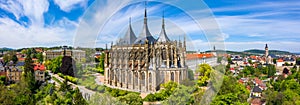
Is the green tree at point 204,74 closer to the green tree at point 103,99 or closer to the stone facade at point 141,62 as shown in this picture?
the stone facade at point 141,62

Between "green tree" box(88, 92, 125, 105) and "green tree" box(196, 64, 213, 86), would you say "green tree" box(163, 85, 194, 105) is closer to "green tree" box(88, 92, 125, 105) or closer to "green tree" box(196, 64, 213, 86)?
"green tree" box(196, 64, 213, 86)

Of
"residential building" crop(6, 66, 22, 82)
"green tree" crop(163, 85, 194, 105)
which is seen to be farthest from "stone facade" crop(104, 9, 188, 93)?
"residential building" crop(6, 66, 22, 82)

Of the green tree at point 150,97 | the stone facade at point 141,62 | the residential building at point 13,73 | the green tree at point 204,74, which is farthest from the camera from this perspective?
the residential building at point 13,73

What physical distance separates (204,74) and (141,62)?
2.97m

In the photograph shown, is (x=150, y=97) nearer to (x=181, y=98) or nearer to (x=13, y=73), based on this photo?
(x=181, y=98)

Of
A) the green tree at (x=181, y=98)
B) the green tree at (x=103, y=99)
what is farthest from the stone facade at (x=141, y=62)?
the green tree at (x=181, y=98)

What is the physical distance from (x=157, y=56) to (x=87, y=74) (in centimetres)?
404

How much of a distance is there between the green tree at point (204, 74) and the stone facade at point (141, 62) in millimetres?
322

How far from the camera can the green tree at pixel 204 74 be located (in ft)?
8.45

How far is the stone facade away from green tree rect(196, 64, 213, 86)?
322mm

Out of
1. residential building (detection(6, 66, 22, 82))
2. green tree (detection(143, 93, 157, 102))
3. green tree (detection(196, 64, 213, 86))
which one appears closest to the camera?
green tree (detection(196, 64, 213, 86))

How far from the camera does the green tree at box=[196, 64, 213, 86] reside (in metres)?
2.58

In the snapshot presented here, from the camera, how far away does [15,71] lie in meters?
11.6

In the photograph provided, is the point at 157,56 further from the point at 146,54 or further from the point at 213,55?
the point at 213,55
